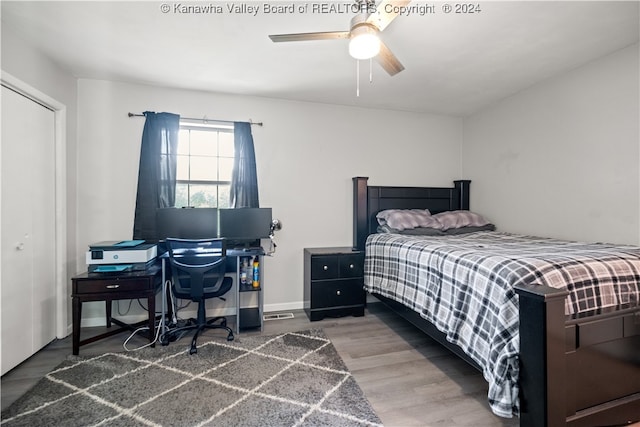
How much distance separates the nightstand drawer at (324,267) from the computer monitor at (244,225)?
0.60 m

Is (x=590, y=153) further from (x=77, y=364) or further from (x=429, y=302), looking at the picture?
(x=77, y=364)

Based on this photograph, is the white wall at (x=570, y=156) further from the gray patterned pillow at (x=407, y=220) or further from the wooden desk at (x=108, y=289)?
the wooden desk at (x=108, y=289)

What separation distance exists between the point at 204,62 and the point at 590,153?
351 cm

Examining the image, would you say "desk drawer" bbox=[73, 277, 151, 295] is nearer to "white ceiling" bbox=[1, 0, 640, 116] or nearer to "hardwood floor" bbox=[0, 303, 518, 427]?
"hardwood floor" bbox=[0, 303, 518, 427]

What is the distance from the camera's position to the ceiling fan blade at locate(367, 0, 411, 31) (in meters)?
1.38

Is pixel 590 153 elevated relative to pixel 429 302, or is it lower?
elevated

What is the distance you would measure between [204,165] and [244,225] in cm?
85

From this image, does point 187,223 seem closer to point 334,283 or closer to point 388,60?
point 334,283

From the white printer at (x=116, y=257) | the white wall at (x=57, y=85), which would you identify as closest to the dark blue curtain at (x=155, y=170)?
the white printer at (x=116, y=257)

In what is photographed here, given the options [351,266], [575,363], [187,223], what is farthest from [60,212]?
[575,363]

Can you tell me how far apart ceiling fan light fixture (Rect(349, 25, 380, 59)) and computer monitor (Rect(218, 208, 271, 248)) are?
1.89 m

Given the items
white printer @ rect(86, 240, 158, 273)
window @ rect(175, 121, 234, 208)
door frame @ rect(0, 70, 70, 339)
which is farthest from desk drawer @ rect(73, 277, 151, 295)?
window @ rect(175, 121, 234, 208)

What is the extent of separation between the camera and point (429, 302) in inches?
85.9

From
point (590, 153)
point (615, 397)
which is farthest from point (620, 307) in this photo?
point (590, 153)
